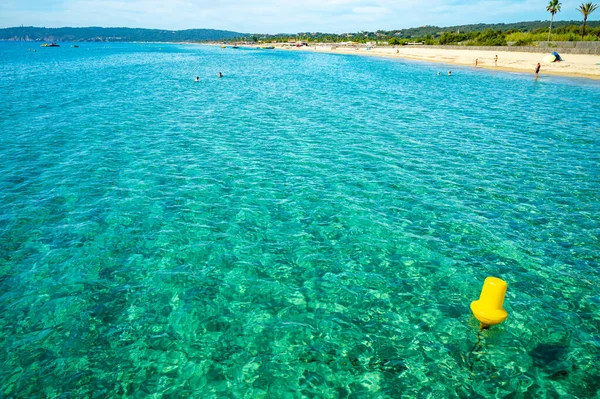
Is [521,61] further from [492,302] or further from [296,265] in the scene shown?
[492,302]

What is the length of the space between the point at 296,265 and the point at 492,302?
564 centimetres

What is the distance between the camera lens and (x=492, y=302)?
296 inches

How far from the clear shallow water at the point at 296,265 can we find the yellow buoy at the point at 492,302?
1018 millimetres

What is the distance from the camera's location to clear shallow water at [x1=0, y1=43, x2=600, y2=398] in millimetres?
7559

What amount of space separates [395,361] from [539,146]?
2237 cm

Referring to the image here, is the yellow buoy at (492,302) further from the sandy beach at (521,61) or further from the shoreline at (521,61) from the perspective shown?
the sandy beach at (521,61)

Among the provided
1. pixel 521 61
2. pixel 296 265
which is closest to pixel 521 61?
pixel 521 61

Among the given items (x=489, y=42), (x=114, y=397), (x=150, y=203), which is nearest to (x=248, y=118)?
(x=150, y=203)

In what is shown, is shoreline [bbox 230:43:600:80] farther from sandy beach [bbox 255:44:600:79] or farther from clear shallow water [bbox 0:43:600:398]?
clear shallow water [bbox 0:43:600:398]

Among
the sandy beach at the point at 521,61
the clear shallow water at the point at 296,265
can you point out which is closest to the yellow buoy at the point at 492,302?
the clear shallow water at the point at 296,265

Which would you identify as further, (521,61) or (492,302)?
(521,61)

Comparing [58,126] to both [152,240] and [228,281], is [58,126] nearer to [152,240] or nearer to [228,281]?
[152,240]

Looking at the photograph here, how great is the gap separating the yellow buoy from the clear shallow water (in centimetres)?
102

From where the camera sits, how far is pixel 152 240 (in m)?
12.5
